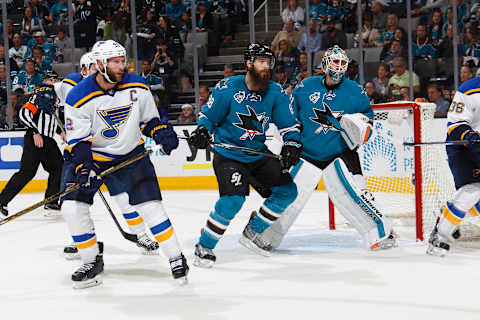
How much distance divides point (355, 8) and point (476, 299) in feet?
16.1

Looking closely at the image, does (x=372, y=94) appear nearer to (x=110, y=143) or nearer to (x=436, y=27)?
(x=436, y=27)

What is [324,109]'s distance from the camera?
3.78 m

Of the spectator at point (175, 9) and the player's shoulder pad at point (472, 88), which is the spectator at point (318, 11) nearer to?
the spectator at point (175, 9)

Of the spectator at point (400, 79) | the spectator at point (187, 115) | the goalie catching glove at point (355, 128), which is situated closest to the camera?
the goalie catching glove at point (355, 128)

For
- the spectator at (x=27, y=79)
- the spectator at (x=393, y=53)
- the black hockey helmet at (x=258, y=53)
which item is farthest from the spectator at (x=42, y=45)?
the black hockey helmet at (x=258, y=53)

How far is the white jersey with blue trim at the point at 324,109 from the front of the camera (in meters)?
3.78

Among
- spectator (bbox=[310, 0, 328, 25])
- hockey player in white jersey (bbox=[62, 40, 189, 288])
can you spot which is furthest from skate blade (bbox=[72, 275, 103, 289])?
spectator (bbox=[310, 0, 328, 25])

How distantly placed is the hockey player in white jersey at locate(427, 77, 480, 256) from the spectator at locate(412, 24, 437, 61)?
3323mm

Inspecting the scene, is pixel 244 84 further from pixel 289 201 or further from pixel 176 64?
pixel 176 64

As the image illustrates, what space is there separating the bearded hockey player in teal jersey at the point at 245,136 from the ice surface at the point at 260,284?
0.29 m

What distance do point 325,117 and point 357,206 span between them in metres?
0.54

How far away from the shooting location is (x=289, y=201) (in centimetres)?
363

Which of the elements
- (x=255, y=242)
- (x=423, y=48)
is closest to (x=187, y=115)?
(x=423, y=48)

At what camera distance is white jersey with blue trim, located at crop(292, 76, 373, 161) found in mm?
3775
